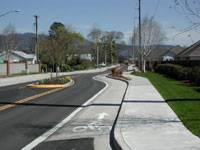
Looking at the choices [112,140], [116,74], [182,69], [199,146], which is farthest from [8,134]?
[116,74]

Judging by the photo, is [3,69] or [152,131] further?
[3,69]

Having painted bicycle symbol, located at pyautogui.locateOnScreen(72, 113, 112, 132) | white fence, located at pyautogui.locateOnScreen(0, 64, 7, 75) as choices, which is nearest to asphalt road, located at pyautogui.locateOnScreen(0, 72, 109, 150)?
painted bicycle symbol, located at pyautogui.locateOnScreen(72, 113, 112, 132)

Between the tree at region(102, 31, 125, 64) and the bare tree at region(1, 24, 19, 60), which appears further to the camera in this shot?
the tree at region(102, 31, 125, 64)

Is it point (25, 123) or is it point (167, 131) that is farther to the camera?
point (25, 123)

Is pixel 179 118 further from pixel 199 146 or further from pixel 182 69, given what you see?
pixel 182 69

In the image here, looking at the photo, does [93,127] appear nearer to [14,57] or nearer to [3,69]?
[3,69]

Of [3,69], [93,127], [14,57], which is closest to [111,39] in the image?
[14,57]

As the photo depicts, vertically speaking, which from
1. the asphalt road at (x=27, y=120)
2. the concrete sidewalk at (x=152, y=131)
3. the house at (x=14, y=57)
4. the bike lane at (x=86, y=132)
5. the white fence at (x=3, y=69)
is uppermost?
the house at (x=14, y=57)

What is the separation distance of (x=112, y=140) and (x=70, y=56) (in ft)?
221

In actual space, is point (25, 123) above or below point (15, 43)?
below

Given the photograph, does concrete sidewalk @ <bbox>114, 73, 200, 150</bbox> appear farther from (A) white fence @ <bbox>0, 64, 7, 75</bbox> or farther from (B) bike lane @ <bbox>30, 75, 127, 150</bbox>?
(A) white fence @ <bbox>0, 64, 7, 75</bbox>

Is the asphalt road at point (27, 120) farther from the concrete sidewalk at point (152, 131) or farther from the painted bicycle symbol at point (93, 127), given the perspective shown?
the concrete sidewalk at point (152, 131)

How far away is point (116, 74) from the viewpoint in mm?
36031

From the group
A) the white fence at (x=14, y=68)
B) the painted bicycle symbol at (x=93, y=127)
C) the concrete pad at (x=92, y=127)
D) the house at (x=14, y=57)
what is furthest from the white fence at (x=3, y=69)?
Result: the painted bicycle symbol at (x=93, y=127)
